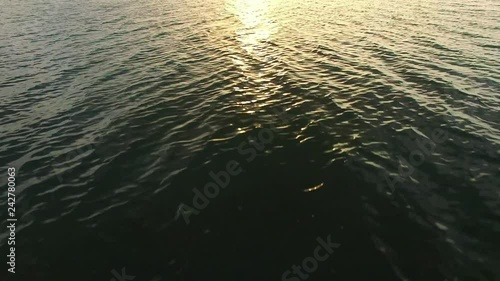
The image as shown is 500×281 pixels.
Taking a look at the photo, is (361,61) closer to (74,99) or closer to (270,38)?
(270,38)

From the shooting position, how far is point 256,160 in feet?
61.8

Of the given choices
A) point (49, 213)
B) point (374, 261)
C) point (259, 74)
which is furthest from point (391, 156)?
point (49, 213)

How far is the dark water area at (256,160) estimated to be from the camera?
13.0 meters

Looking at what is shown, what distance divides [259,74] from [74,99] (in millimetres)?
16763

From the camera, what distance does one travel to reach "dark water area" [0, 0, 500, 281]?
13016mm

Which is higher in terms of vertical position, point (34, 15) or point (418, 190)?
point (418, 190)

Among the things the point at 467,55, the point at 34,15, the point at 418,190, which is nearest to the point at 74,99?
the point at 418,190

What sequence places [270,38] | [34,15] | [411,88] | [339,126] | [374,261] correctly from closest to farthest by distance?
1. [374,261]
2. [339,126]
3. [411,88]
4. [270,38]
5. [34,15]

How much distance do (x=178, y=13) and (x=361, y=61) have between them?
41.6 metres

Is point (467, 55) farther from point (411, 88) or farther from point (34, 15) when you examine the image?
point (34, 15)

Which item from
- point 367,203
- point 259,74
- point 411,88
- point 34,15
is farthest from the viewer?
point 34,15

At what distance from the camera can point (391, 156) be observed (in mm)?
18516

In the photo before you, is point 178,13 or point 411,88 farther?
point 178,13

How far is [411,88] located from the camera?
26.4m
